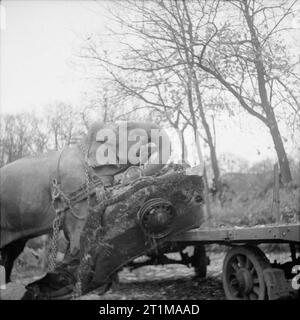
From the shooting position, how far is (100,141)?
3.63m

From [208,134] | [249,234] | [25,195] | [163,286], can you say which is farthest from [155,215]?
[208,134]

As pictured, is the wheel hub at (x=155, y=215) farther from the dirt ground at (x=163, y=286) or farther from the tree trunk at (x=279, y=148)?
the tree trunk at (x=279, y=148)

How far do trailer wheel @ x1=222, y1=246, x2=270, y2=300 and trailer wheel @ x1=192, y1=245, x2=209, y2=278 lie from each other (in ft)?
5.91

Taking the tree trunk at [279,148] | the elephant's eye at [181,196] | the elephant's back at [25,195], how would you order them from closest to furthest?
the elephant's eye at [181,196], the elephant's back at [25,195], the tree trunk at [279,148]

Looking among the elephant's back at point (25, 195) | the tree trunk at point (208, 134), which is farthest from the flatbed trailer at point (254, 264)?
the tree trunk at point (208, 134)

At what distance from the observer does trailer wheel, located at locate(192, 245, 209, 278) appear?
532 cm

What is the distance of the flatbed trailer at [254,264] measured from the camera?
2.78m

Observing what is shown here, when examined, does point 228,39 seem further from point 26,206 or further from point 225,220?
point 26,206

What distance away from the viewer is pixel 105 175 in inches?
141

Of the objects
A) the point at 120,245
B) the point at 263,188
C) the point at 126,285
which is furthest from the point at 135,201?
the point at 263,188

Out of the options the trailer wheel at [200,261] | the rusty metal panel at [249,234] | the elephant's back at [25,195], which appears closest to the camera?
the rusty metal panel at [249,234]

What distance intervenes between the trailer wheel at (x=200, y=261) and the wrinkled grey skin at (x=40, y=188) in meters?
2.27

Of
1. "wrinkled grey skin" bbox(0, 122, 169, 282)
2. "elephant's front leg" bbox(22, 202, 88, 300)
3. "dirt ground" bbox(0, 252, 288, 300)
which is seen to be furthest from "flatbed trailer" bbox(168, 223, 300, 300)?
"elephant's front leg" bbox(22, 202, 88, 300)

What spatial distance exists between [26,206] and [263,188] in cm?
710
